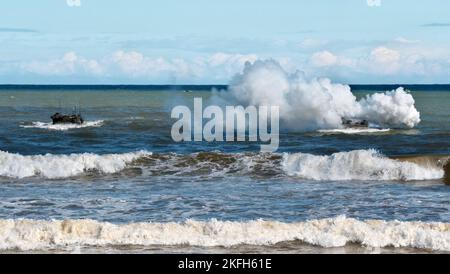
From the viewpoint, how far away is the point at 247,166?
100 ft

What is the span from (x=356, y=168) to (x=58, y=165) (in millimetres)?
11227

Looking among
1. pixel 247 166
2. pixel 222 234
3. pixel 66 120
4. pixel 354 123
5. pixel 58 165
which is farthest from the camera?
pixel 66 120

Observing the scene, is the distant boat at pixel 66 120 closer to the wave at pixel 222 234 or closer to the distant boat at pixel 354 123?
the distant boat at pixel 354 123

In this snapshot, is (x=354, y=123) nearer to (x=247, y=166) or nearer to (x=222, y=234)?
(x=247, y=166)

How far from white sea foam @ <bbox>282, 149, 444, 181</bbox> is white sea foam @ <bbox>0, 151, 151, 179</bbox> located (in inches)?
261

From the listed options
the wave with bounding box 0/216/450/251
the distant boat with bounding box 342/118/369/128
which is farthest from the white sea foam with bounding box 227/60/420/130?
the wave with bounding box 0/216/450/251

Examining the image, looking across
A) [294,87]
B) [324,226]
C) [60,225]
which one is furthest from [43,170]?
[294,87]

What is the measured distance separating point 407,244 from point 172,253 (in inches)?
188

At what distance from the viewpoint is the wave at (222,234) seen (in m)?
16.1

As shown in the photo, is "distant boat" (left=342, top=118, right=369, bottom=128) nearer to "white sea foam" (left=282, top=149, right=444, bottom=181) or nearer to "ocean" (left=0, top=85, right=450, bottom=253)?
"ocean" (left=0, top=85, right=450, bottom=253)

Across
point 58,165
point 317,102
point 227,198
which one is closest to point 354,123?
point 317,102

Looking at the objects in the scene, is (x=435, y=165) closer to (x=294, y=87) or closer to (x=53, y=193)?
(x=53, y=193)

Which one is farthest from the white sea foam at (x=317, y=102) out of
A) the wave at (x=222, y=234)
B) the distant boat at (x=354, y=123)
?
the wave at (x=222, y=234)

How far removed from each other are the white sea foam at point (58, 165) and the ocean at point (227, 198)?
46mm
